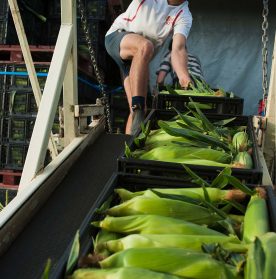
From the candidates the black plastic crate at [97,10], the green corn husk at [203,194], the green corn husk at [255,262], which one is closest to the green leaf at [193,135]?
the green corn husk at [203,194]

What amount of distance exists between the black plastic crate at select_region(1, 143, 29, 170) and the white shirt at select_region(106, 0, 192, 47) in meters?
1.49

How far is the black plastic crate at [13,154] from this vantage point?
455cm

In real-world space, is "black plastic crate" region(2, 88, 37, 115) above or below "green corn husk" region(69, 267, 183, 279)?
below

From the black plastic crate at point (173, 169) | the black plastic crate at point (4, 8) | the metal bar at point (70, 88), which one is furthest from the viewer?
the black plastic crate at point (4, 8)

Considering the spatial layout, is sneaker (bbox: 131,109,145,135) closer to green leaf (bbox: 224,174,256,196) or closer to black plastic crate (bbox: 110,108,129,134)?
green leaf (bbox: 224,174,256,196)

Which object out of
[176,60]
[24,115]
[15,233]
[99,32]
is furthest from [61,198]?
[99,32]

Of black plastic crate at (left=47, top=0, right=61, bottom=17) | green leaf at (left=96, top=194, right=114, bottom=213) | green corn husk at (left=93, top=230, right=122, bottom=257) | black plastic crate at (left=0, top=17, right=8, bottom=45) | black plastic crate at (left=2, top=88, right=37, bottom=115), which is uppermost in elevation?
black plastic crate at (left=47, top=0, right=61, bottom=17)

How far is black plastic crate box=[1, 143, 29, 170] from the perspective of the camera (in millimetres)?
4555

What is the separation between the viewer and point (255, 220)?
112 cm

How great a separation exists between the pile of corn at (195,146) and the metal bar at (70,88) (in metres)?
0.84

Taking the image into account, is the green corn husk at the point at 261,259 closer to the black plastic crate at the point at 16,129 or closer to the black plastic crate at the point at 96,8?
the black plastic crate at the point at 16,129

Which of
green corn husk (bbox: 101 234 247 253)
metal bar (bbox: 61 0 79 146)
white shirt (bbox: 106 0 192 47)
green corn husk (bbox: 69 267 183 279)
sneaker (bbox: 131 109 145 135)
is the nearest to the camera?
green corn husk (bbox: 69 267 183 279)

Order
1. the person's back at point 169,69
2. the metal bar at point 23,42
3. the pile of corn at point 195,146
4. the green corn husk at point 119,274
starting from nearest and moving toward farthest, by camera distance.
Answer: the green corn husk at point 119,274, the pile of corn at point 195,146, the metal bar at point 23,42, the person's back at point 169,69

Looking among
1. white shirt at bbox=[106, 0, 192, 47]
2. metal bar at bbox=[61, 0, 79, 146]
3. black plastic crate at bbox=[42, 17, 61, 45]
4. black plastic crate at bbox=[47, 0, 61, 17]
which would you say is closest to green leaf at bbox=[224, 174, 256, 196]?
metal bar at bbox=[61, 0, 79, 146]
